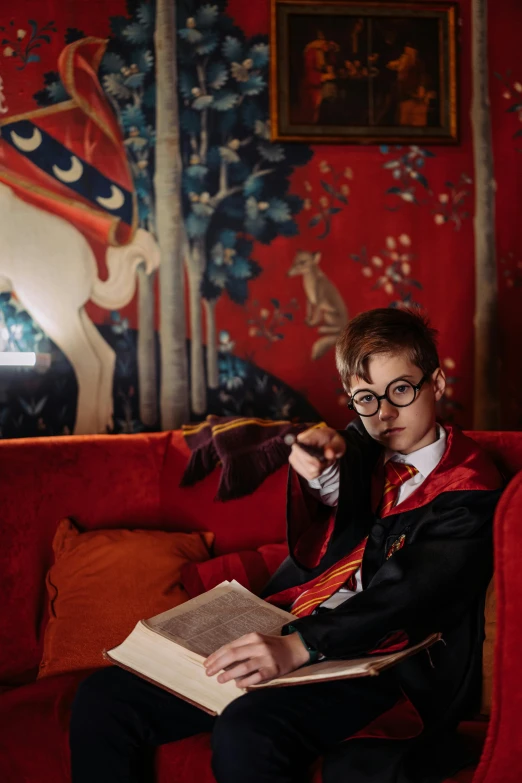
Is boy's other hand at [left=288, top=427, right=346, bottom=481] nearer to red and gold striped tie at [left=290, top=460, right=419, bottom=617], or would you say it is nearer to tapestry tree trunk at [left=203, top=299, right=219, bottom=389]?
red and gold striped tie at [left=290, top=460, right=419, bottom=617]

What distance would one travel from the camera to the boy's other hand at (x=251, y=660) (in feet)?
4.09

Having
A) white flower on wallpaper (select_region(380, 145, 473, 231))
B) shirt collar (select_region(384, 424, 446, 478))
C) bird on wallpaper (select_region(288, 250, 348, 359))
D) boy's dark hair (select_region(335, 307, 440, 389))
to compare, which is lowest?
shirt collar (select_region(384, 424, 446, 478))

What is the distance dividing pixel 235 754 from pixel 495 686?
458 millimetres

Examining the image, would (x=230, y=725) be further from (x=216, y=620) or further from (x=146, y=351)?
(x=146, y=351)

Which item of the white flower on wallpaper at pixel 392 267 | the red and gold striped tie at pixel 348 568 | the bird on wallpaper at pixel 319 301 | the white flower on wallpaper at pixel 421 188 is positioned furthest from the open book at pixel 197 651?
the white flower on wallpaper at pixel 421 188

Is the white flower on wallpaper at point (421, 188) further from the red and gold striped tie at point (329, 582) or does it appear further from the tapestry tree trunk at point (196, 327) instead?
the red and gold striped tie at point (329, 582)

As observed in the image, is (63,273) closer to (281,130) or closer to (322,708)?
(281,130)

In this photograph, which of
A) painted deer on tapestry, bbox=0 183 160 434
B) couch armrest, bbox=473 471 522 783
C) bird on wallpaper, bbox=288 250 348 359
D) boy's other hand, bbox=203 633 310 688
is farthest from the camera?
bird on wallpaper, bbox=288 250 348 359

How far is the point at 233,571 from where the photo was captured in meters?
1.85

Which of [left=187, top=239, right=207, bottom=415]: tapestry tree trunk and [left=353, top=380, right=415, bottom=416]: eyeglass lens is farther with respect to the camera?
[left=187, top=239, right=207, bottom=415]: tapestry tree trunk

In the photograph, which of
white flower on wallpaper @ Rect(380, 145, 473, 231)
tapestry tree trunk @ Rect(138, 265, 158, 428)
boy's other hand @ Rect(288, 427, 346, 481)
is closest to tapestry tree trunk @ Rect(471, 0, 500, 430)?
white flower on wallpaper @ Rect(380, 145, 473, 231)

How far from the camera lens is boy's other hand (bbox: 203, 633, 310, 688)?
125 centimetres

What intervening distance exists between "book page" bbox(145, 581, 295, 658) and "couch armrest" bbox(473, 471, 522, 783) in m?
0.43

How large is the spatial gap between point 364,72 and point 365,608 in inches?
70.9
